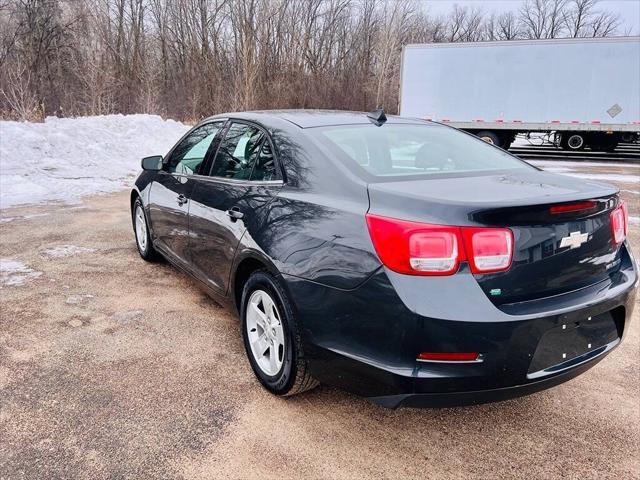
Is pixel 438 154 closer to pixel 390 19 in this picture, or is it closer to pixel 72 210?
pixel 72 210

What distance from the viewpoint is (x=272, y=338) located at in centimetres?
281

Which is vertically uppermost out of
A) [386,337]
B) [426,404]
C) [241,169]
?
[241,169]

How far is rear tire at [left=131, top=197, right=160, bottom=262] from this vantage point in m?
4.99

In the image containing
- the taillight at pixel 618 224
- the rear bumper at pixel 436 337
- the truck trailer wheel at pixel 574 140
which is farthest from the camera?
the truck trailer wheel at pixel 574 140

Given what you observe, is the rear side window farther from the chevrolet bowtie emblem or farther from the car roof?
the chevrolet bowtie emblem

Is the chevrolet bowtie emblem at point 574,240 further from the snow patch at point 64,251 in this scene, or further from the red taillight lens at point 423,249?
the snow patch at point 64,251

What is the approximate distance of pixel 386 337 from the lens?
2.09m

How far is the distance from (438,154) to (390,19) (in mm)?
37835

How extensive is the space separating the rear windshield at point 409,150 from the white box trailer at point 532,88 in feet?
51.3

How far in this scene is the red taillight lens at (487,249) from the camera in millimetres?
2020

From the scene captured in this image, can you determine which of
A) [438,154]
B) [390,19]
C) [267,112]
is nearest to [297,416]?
[438,154]

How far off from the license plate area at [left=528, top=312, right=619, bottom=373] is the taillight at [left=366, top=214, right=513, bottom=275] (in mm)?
416

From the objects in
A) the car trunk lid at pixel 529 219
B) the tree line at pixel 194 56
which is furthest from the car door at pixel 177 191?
the tree line at pixel 194 56

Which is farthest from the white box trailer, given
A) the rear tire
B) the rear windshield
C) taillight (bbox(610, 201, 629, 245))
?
taillight (bbox(610, 201, 629, 245))
